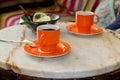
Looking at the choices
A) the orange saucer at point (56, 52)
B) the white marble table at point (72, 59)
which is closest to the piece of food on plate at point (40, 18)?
the white marble table at point (72, 59)

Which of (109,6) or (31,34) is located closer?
(31,34)

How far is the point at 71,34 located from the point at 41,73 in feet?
1.38

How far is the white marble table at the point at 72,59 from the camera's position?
931mm

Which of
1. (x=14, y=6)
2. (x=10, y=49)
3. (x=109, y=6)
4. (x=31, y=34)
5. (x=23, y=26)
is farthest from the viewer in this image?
(x=14, y=6)

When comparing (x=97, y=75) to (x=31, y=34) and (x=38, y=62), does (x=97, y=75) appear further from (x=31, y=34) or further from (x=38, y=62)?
(x=31, y=34)

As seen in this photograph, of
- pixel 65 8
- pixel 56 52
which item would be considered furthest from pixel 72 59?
pixel 65 8

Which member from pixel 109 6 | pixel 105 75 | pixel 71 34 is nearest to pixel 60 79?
pixel 105 75

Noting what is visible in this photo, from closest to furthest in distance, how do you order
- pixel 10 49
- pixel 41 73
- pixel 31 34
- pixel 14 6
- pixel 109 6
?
pixel 41 73 → pixel 10 49 → pixel 31 34 → pixel 109 6 → pixel 14 6

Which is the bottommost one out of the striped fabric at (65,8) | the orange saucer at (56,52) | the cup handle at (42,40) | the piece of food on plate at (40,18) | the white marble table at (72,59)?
the striped fabric at (65,8)

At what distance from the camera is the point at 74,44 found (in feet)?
3.83

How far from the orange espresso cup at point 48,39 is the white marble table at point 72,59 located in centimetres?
5

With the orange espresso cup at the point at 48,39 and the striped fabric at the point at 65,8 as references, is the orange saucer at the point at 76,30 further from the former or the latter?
the striped fabric at the point at 65,8

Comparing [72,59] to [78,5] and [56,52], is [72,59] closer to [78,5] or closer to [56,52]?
[56,52]

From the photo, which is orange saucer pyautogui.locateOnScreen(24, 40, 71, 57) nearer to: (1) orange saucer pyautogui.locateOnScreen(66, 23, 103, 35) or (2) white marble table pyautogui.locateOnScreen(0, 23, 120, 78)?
(2) white marble table pyautogui.locateOnScreen(0, 23, 120, 78)
